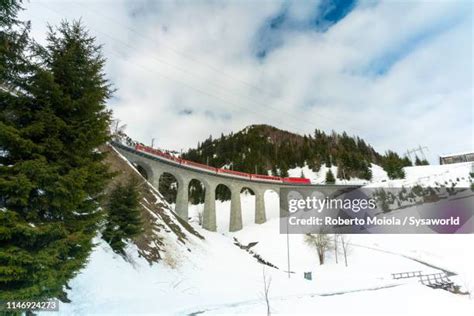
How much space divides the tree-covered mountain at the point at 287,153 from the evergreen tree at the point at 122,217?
228 ft

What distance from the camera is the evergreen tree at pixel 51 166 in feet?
24.6

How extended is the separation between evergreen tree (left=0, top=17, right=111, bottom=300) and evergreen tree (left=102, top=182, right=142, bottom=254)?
8.21m

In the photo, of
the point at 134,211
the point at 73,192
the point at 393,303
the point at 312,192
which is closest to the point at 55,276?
the point at 73,192

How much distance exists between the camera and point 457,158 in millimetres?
103938

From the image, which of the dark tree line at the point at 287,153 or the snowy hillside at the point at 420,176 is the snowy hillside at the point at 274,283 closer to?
the snowy hillside at the point at 420,176

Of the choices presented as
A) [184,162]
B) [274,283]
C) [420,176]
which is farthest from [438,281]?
[420,176]

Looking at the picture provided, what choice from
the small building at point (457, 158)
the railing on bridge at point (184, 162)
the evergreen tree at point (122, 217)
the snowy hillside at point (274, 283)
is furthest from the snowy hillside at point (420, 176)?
the evergreen tree at point (122, 217)

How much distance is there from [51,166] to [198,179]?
37.7 metres

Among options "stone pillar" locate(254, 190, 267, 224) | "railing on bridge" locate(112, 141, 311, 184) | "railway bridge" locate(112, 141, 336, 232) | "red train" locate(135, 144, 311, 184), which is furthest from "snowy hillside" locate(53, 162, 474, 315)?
"stone pillar" locate(254, 190, 267, 224)

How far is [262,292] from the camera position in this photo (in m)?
19.7

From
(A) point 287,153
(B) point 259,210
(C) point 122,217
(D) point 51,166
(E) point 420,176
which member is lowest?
(C) point 122,217

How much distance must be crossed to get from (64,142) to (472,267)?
42920 millimetres

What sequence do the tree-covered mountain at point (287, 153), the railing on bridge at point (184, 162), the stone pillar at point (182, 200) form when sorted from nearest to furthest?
the railing on bridge at point (184, 162) → the stone pillar at point (182, 200) → the tree-covered mountain at point (287, 153)

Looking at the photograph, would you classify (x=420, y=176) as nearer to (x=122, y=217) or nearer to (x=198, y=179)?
(x=198, y=179)
